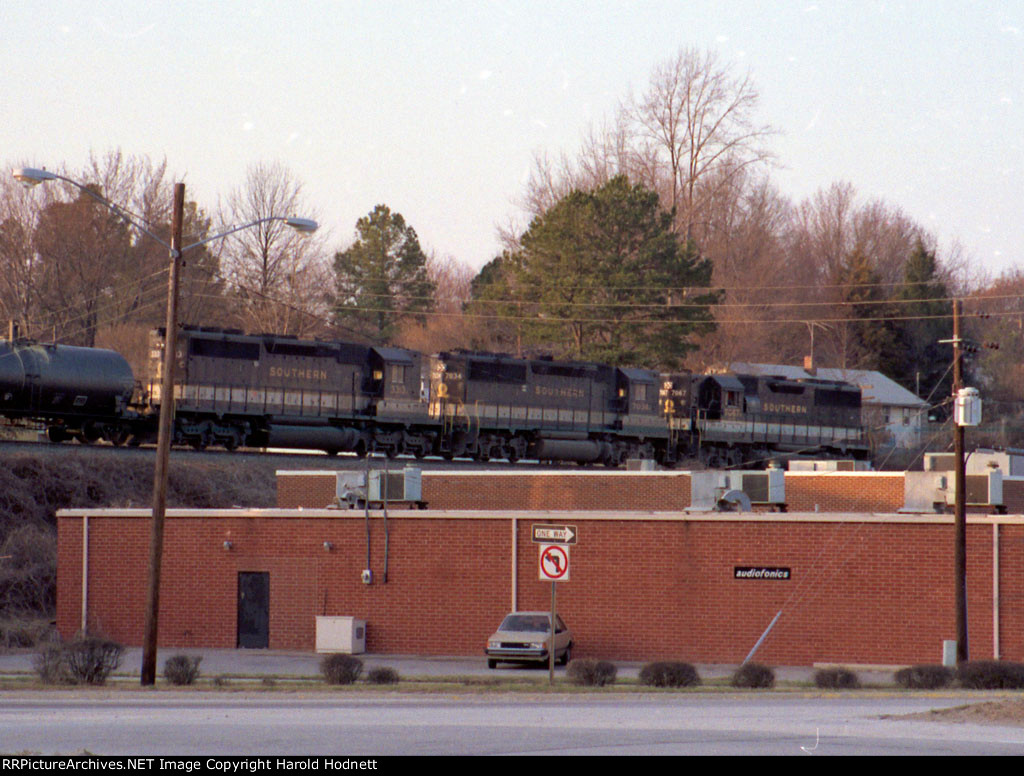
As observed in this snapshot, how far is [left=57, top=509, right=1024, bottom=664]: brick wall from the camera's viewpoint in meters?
28.1

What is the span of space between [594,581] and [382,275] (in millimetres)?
63291

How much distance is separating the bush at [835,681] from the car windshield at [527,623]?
22.1 feet

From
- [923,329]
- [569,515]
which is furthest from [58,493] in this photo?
[923,329]

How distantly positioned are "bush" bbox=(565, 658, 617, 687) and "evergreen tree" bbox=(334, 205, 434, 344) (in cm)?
6823

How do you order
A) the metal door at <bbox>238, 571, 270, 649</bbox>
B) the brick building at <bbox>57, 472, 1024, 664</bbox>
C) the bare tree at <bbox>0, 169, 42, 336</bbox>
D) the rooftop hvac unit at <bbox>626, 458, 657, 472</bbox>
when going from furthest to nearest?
1. the bare tree at <bbox>0, 169, 42, 336</bbox>
2. the rooftop hvac unit at <bbox>626, 458, 657, 472</bbox>
3. the metal door at <bbox>238, 571, 270, 649</bbox>
4. the brick building at <bbox>57, 472, 1024, 664</bbox>

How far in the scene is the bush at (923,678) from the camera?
21.9 m

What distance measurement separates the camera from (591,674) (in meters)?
22.0

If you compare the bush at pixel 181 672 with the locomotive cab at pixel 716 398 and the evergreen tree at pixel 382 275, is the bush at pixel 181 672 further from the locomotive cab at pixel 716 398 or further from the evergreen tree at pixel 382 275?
the evergreen tree at pixel 382 275

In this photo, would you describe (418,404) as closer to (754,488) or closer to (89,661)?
(754,488)

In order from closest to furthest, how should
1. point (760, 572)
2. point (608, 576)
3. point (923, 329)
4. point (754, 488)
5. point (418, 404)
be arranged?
point (760, 572)
point (608, 576)
point (754, 488)
point (418, 404)
point (923, 329)

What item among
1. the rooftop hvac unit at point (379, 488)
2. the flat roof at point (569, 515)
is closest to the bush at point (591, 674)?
the flat roof at point (569, 515)

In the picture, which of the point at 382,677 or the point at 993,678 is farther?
the point at 382,677

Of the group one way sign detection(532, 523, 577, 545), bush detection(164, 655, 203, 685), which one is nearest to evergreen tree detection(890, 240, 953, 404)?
one way sign detection(532, 523, 577, 545)

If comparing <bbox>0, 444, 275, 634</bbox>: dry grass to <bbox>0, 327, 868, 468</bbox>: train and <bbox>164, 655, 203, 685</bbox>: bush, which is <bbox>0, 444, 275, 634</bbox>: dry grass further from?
<bbox>164, 655, 203, 685</bbox>: bush
